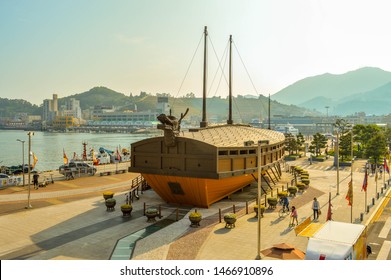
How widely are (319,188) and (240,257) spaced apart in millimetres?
27402

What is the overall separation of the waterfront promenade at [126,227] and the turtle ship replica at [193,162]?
1.83m

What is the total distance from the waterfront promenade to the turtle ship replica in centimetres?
183

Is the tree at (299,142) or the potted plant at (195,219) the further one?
the tree at (299,142)

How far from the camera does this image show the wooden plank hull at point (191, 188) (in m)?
31.2

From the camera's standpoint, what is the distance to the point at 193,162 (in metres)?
30.2

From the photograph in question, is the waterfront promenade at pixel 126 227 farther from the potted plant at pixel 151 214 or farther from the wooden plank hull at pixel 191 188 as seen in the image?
the wooden plank hull at pixel 191 188

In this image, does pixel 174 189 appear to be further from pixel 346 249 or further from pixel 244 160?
pixel 346 249

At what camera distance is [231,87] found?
54.8 m

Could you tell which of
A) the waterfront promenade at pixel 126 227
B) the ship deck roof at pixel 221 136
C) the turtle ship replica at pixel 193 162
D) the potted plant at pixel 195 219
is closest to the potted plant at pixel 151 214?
the waterfront promenade at pixel 126 227

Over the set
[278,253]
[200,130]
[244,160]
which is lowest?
[278,253]

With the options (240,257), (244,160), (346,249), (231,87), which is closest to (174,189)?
(244,160)

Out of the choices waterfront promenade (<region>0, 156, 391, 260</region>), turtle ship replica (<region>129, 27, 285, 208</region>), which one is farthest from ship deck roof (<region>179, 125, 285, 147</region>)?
waterfront promenade (<region>0, 156, 391, 260</region>)

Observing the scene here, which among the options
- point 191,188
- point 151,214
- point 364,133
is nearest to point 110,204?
point 151,214

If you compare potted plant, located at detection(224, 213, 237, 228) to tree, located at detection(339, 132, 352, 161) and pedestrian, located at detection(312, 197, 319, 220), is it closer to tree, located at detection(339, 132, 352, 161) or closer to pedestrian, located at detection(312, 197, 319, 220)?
pedestrian, located at detection(312, 197, 319, 220)
